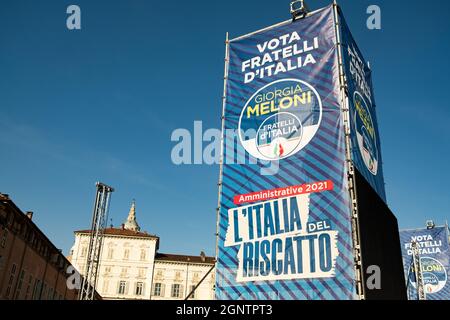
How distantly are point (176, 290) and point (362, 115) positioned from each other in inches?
2329

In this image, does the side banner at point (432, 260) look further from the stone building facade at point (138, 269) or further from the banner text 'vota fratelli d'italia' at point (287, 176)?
the stone building facade at point (138, 269)

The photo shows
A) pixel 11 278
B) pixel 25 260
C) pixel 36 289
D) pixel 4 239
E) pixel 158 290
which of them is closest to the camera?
pixel 4 239

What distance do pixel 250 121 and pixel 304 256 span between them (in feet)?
18.7

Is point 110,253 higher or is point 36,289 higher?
point 110,253

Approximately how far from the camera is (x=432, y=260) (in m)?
34.3

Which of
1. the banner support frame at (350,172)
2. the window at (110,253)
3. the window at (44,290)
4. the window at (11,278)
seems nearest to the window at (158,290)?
the window at (110,253)

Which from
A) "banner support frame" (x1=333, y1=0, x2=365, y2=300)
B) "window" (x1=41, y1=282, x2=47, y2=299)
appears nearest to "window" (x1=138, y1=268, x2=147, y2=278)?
"window" (x1=41, y1=282, x2=47, y2=299)

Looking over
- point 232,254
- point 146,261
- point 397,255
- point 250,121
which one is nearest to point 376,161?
point 397,255

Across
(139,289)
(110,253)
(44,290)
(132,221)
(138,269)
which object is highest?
(132,221)

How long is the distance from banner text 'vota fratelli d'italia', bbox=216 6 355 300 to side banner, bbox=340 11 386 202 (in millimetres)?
1093

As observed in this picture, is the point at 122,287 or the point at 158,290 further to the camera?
the point at 158,290

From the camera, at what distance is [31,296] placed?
33.4m

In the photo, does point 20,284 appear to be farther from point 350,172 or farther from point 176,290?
point 176,290

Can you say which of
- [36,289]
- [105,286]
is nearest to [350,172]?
[36,289]
